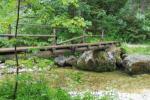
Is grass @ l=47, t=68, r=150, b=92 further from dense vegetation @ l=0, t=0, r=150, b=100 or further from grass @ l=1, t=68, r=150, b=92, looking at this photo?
dense vegetation @ l=0, t=0, r=150, b=100

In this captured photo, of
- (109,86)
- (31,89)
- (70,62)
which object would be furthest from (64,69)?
(31,89)

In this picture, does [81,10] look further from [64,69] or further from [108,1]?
[64,69]

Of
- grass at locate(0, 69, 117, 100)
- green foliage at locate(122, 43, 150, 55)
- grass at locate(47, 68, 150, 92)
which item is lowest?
grass at locate(47, 68, 150, 92)

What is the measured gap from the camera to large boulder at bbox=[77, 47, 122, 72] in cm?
1881

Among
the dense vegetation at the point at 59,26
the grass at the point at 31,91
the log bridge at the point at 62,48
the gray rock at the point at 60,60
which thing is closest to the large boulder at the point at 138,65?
the log bridge at the point at 62,48

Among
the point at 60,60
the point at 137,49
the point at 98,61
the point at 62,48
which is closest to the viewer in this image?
the point at 62,48

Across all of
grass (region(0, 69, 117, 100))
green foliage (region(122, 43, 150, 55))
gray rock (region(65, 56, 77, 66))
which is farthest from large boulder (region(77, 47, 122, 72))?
grass (region(0, 69, 117, 100))

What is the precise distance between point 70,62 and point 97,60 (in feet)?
4.91

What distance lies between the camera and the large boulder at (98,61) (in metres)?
18.8

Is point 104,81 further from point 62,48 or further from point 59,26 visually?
point 59,26

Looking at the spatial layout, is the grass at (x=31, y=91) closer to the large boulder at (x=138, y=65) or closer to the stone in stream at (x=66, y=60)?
the large boulder at (x=138, y=65)

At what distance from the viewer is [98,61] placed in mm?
19141

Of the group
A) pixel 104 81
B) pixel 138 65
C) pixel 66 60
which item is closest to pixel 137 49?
pixel 138 65

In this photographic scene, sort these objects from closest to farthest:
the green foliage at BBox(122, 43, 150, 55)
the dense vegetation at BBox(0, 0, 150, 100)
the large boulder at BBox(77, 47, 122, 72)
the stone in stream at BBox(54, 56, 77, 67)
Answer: the dense vegetation at BBox(0, 0, 150, 100), the large boulder at BBox(77, 47, 122, 72), the stone in stream at BBox(54, 56, 77, 67), the green foliage at BBox(122, 43, 150, 55)
